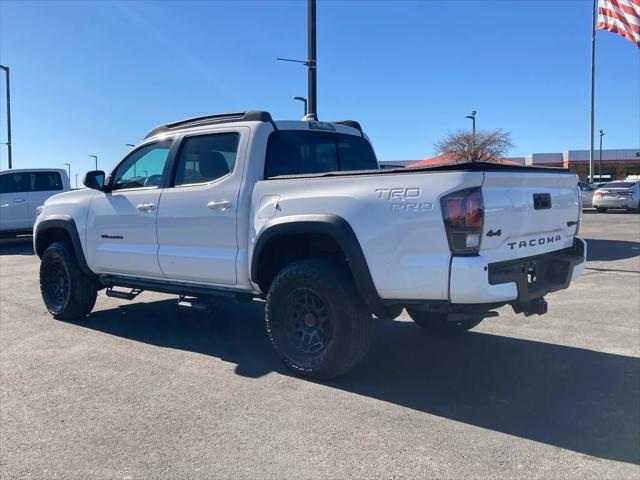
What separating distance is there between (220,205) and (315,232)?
109cm

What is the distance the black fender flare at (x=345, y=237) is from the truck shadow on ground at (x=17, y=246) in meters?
12.2

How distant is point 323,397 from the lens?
414 centimetres

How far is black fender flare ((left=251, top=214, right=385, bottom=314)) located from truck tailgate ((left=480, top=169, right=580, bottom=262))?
32.0 inches

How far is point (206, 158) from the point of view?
5.29 metres

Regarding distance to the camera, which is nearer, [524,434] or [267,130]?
[524,434]

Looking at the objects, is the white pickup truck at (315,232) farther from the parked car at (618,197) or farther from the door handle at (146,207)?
the parked car at (618,197)

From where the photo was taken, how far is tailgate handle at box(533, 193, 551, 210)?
4.05 m

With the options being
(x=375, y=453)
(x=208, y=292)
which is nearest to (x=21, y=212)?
(x=208, y=292)

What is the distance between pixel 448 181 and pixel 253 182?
1.80 metres

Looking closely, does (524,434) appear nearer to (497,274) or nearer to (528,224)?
(497,274)

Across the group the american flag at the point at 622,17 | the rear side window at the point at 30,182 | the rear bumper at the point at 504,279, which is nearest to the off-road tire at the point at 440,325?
the rear bumper at the point at 504,279

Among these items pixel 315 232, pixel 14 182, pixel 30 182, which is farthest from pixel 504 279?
pixel 14 182

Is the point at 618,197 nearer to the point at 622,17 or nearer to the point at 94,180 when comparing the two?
the point at 622,17

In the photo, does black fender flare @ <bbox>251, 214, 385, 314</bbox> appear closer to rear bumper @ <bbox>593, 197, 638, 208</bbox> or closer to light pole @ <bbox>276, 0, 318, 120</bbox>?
light pole @ <bbox>276, 0, 318, 120</bbox>
